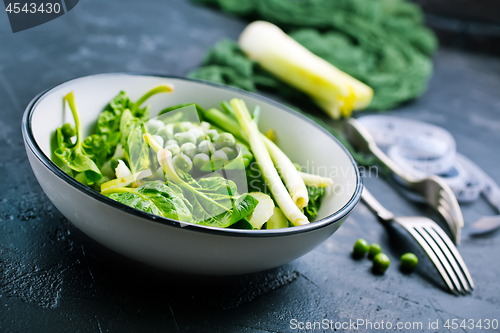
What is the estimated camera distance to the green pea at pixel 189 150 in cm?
66

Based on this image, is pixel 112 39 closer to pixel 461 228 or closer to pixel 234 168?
pixel 234 168

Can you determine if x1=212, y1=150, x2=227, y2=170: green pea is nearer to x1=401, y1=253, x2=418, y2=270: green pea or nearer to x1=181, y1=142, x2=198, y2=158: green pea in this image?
x1=181, y1=142, x2=198, y2=158: green pea

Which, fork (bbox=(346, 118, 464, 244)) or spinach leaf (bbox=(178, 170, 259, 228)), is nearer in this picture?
spinach leaf (bbox=(178, 170, 259, 228))

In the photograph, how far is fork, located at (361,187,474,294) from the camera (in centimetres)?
74

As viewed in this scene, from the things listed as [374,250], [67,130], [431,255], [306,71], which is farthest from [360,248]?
[306,71]

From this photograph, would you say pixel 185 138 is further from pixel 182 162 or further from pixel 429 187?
pixel 429 187

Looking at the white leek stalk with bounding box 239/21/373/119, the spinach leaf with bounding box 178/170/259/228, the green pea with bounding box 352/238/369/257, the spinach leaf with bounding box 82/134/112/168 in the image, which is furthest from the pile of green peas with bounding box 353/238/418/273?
the white leek stalk with bounding box 239/21/373/119

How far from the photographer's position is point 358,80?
153 centimetres

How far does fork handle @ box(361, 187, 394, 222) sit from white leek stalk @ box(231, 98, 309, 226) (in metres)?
0.34

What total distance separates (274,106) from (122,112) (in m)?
0.33

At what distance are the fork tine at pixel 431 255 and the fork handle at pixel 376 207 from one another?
7 centimetres

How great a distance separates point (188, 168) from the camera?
2.06 ft

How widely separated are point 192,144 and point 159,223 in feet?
0.79

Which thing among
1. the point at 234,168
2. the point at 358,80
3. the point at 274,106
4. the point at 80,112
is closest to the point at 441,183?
the point at 274,106
